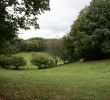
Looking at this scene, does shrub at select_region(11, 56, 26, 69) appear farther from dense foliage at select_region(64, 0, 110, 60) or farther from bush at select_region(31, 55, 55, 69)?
dense foliage at select_region(64, 0, 110, 60)

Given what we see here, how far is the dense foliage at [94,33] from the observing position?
192 ft

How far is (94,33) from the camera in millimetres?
59125

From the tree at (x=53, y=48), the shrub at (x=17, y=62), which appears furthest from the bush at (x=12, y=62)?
the tree at (x=53, y=48)

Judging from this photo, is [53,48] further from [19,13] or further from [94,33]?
[19,13]

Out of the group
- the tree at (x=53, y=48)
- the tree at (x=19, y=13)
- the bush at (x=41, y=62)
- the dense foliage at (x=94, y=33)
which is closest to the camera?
the tree at (x=19, y=13)

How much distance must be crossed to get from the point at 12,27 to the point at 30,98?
26.4 ft

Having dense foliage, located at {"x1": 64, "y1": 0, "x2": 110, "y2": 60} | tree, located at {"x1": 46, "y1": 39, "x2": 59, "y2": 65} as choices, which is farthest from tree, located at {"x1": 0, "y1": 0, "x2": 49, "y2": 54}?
tree, located at {"x1": 46, "y1": 39, "x2": 59, "y2": 65}

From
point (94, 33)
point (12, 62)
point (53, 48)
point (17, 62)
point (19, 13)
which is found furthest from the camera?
point (53, 48)

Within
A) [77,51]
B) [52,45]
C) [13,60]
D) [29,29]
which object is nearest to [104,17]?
[77,51]

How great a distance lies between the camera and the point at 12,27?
78.0 feet

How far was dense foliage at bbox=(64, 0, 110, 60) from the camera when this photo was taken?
58.6 metres

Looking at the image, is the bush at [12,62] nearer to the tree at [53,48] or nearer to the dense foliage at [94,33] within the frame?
the tree at [53,48]

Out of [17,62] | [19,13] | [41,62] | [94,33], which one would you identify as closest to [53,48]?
[41,62]

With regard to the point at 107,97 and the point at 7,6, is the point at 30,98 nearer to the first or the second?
the point at 107,97
